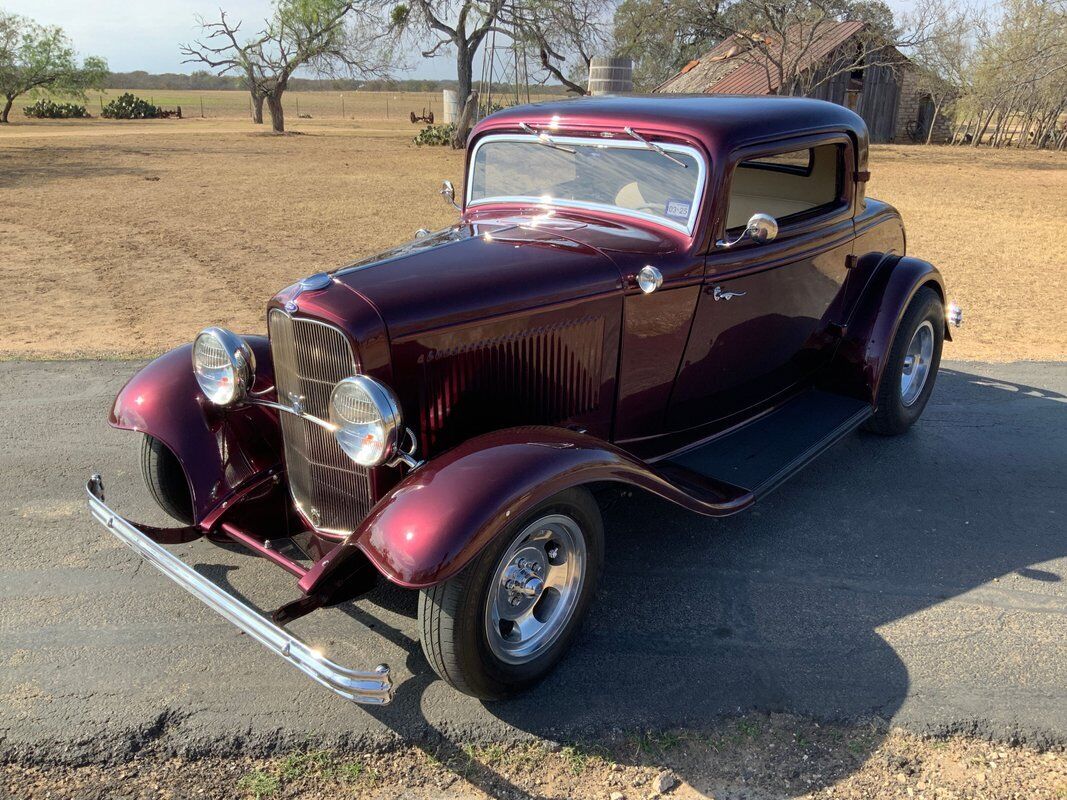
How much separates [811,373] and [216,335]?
324 cm

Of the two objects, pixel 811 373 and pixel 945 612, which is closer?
pixel 945 612

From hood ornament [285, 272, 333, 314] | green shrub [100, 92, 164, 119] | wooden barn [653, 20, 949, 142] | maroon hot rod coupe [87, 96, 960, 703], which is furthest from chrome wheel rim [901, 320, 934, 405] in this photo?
green shrub [100, 92, 164, 119]

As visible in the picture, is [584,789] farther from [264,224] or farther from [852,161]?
[264,224]

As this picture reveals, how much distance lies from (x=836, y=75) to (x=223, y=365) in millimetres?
24779

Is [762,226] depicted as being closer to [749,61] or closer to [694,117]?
[694,117]

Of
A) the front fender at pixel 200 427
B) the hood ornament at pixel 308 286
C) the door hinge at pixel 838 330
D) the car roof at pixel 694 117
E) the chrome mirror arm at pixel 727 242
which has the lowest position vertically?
the front fender at pixel 200 427

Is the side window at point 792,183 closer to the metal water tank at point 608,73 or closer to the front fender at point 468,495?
the front fender at point 468,495

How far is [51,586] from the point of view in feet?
10.9

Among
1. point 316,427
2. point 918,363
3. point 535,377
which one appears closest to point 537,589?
point 535,377

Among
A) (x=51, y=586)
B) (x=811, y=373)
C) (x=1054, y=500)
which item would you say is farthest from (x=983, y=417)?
(x=51, y=586)

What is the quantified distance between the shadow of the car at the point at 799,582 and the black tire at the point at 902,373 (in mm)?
123

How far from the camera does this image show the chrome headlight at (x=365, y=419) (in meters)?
2.56

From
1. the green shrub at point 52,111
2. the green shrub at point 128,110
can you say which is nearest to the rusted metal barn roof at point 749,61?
the green shrub at point 128,110

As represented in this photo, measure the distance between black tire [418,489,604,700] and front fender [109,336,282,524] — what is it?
1184 mm
